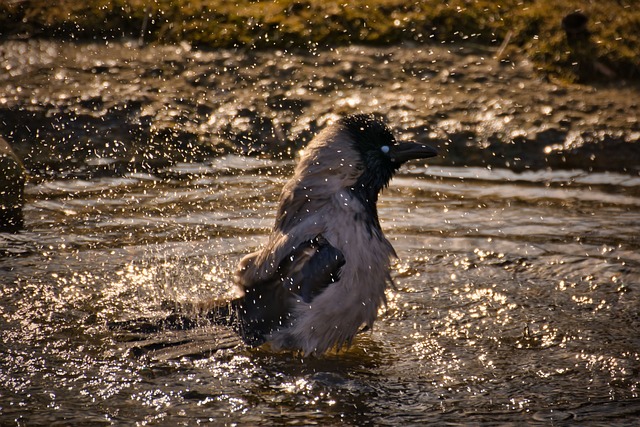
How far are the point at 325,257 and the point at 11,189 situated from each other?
269cm

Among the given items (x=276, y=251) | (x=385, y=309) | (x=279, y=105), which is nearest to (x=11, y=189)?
(x=276, y=251)

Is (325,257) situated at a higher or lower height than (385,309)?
higher

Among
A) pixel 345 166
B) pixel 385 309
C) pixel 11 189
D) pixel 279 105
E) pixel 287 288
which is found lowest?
pixel 385 309

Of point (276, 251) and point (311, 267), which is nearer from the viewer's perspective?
point (311, 267)

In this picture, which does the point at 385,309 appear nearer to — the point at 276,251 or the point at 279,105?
the point at 276,251

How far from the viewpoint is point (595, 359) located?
5137 mm

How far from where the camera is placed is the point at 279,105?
8.73 metres

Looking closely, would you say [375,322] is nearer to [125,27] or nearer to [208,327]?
[208,327]

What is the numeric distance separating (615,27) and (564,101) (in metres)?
1.15

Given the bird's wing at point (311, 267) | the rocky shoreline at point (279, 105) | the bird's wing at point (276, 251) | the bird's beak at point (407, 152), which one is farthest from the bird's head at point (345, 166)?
the rocky shoreline at point (279, 105)

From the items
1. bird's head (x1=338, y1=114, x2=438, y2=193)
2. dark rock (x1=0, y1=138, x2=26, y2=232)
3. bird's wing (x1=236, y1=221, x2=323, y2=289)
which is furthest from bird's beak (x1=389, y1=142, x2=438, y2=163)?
dark rock (x1=0, y1=138, x2=26, y2=232)

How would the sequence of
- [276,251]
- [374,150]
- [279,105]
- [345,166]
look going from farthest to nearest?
[279,105]
[374,150]
[345,166]
[276,251]

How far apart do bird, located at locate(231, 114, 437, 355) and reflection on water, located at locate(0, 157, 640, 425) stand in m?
0.17

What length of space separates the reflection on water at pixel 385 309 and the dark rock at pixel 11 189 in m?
0.10
